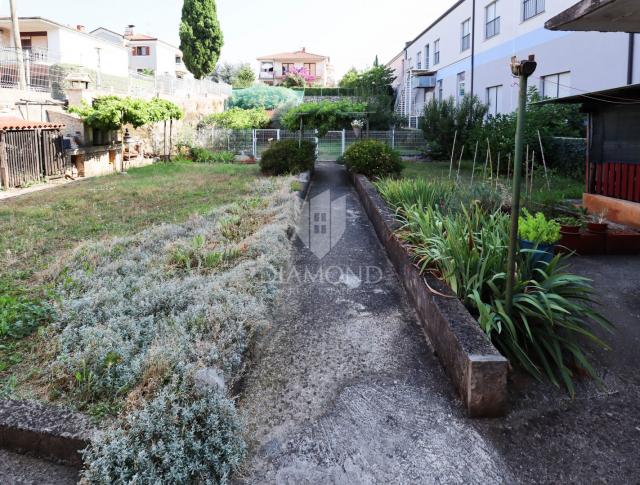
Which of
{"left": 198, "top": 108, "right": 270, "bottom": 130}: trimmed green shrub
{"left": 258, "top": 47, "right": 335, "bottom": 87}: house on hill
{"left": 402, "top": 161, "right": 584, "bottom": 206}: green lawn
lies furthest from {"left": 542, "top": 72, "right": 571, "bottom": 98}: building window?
{"left": 258, "top": 47, "right": 335, "bottom": 87}: house on hill

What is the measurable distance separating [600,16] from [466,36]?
20.8 metres

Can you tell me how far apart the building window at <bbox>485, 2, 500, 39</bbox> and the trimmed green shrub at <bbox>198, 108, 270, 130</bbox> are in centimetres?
1092

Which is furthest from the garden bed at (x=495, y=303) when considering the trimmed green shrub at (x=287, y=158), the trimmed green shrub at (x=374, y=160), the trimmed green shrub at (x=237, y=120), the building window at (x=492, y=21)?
the trimmed green shrub at (x=237, y=120)

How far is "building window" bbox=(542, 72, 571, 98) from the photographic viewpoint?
14.5 m

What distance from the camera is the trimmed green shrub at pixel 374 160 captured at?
495 inches

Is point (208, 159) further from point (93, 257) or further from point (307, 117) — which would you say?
point (93, 257)

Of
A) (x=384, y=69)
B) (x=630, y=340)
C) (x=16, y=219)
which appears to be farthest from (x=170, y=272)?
(x=384, y=69)

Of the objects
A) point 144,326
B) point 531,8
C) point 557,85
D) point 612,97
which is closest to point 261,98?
point 531,8

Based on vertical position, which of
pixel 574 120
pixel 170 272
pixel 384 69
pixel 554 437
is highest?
pixel 384 69

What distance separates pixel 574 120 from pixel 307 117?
24.7 ft

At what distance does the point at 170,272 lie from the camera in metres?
4.70

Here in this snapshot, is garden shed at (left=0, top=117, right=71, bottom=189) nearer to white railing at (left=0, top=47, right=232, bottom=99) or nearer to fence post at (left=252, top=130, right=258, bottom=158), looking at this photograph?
white railing at (left=0, top=47, right=232, bottom=99)

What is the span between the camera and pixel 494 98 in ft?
66.5

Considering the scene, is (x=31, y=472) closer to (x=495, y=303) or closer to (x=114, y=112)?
(x=495, y=303)
